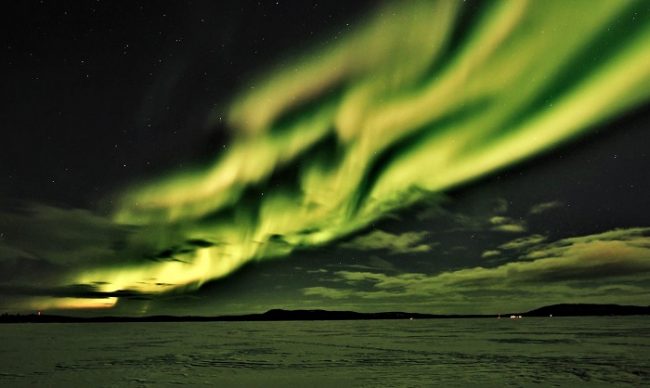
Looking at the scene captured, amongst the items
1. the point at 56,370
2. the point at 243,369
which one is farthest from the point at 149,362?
the point at 243,369

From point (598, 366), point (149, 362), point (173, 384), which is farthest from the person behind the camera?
point (149, 362)

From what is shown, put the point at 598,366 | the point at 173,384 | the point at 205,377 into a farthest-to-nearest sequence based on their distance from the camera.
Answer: the point at 598,366 → the point at 205,377 → the point at 173,384

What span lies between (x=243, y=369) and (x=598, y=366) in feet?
63.7

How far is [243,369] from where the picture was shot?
29.6m

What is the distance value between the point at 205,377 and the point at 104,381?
462 centimetres

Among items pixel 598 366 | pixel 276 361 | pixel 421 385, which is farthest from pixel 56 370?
pixel 598 366

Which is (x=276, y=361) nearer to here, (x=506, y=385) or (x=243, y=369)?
(x=243, y=369)

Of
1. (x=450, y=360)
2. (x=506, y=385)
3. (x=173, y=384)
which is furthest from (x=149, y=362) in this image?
(x=506, y=385)

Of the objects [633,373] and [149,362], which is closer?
[633,373]

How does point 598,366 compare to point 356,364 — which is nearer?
point 598,366

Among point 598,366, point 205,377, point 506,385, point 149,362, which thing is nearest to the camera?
point 506,385

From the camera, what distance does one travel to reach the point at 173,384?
23531 millimetres

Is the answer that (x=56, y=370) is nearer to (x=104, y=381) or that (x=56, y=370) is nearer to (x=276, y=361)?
(x=104, y=381)

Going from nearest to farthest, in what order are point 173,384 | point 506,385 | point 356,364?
1. point 506,385
2. point 173,384
3. point 356,364
